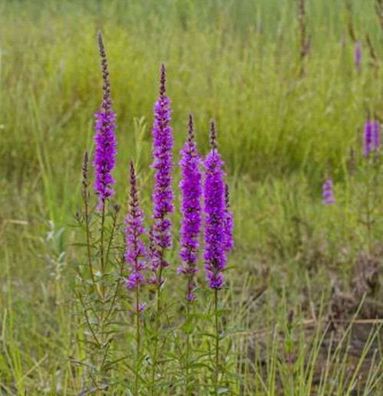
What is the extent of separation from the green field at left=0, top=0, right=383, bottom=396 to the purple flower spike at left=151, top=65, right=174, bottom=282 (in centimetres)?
26

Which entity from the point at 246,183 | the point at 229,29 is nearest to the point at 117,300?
the point at 246,183

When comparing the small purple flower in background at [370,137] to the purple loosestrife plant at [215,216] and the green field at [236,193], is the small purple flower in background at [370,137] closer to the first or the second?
the green field at [236,193]

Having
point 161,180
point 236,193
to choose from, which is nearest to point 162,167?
point 161,180

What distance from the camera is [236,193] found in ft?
14.9

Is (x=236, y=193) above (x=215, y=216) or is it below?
below

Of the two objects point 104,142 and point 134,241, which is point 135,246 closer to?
point 134,241

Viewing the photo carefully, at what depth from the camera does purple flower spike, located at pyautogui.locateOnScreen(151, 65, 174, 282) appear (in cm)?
168

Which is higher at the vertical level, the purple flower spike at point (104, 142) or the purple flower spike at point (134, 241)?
the purple flower spike at point (104, 142)

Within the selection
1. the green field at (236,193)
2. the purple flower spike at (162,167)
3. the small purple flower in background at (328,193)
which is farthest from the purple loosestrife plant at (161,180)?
the small purple flower in background at (328,193)

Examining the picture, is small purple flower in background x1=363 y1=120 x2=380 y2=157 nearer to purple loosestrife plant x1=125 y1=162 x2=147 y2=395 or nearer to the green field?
the green field

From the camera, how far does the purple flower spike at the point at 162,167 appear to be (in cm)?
168

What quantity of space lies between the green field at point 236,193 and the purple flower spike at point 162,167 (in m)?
0.26

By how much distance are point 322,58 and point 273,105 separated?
116cm

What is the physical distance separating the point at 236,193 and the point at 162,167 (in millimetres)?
2866
